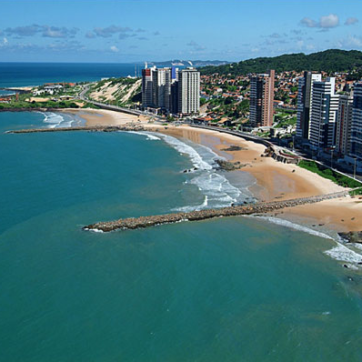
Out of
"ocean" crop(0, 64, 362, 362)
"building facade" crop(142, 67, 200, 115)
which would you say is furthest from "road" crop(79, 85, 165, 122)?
"ocean" crop(0, 64, 362, 362)

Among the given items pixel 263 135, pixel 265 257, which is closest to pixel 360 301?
pixel 265 257

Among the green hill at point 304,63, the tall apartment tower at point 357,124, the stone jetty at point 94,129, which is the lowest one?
the stone jetty at point 94,129

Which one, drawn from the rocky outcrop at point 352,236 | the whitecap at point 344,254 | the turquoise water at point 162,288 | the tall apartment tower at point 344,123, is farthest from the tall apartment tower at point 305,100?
the whitecap at point 344,254

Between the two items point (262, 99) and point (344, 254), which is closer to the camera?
point (344, 254)

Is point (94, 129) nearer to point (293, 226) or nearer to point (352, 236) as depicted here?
point (293, 226)

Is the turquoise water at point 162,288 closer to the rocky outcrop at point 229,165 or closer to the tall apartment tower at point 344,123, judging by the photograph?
the rocky outcrop at point 229,165

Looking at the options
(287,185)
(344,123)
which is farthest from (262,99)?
(287,185)
